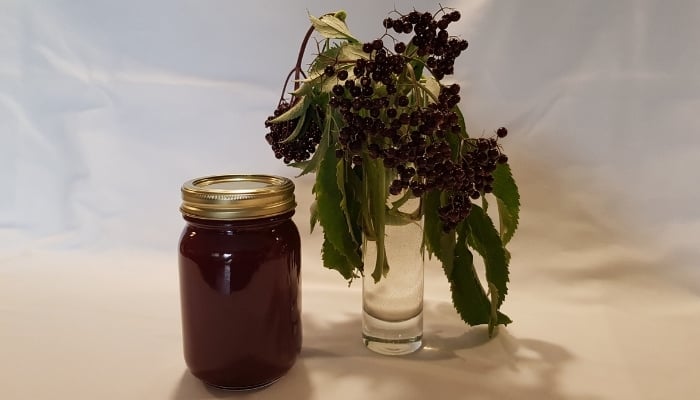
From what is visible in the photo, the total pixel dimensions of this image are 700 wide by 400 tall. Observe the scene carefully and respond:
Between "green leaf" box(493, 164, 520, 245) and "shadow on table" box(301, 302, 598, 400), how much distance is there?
0.16 m

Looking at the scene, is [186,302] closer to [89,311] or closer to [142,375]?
[142,375]

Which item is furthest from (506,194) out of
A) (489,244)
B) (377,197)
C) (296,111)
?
(296,111)

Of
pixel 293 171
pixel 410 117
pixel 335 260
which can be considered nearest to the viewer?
pixel 410 117

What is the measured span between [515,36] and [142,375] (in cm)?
74

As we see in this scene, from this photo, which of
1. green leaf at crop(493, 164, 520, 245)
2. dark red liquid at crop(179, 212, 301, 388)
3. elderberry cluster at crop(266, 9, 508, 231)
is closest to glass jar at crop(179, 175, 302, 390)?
dark red liquid at crop(179, 212, 301, 388)

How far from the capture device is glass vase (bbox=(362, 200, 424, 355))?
778 millimetres

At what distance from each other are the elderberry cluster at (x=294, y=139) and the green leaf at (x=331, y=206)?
0.05 metres

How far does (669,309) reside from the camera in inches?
38.7

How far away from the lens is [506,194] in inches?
30.1

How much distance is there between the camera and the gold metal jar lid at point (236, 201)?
0.65 meters

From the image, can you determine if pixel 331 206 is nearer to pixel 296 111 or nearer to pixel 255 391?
pixel 296 111

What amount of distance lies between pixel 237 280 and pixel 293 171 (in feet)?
1.50

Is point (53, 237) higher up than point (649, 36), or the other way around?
point (649, 36)

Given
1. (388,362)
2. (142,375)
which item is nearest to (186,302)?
(142,375)
